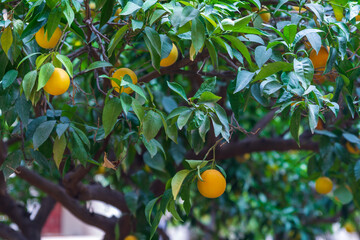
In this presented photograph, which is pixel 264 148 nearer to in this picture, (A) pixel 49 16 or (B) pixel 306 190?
(B) pixel 306 190

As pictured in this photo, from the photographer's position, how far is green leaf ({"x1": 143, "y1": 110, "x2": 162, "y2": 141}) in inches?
38.6

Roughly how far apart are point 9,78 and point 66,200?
1180 mm

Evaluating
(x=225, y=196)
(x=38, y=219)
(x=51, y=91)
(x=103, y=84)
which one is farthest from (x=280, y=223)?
(x=51, y=91)

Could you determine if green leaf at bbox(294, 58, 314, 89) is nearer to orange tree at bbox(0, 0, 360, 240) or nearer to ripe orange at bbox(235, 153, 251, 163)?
orange tree at bbox(0, 0, 360, 240)

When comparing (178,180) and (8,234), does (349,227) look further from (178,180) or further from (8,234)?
(178,180)

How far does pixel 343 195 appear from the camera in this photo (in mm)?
1968

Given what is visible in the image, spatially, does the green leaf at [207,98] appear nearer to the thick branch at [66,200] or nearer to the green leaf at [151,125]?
the green leaf at [151,125]

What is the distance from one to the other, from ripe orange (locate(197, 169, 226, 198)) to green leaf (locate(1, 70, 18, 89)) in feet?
1.67

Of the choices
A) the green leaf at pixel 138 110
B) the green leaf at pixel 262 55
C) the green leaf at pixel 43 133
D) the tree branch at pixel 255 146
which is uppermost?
the green leaf at pixel 138 110

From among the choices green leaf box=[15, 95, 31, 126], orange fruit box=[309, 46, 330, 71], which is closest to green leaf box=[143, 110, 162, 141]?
green leaf box=[15, 95, 31, 126]

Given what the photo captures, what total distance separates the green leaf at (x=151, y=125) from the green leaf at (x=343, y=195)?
1.26m

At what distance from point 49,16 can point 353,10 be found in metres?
0.73

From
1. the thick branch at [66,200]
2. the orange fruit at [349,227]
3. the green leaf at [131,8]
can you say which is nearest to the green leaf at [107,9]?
the green leaf at [131,8]

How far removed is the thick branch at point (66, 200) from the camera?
2.04 m
